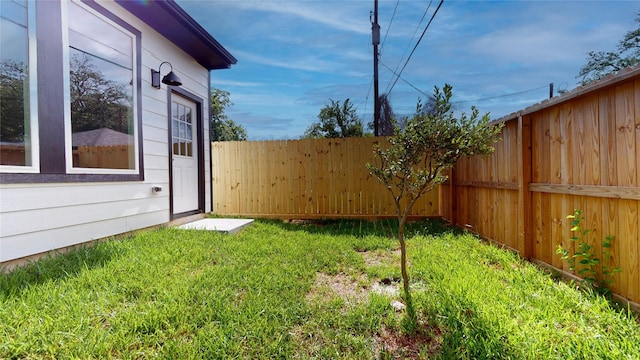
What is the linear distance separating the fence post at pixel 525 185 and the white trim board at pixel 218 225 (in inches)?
141

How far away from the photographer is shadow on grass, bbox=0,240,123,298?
6.81ft

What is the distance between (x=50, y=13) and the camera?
2.69 meters

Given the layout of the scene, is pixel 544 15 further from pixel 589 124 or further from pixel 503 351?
pixel 503 351

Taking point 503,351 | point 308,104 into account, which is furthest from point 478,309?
point 308,104

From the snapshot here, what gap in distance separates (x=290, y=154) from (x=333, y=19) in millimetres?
4512

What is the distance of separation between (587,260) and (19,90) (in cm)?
484

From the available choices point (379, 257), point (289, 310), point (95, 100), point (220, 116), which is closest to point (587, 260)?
point (379, 257)

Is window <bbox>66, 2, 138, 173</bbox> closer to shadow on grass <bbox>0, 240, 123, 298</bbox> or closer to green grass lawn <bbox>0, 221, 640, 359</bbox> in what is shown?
shadow on grass <bbox>0, 240, 123, 298</bbox>

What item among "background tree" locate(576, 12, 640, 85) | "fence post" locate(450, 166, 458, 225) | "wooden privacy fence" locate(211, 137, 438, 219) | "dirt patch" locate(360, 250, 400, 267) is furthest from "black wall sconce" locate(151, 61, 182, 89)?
"background tree" locate(576, 12, 640, 85)

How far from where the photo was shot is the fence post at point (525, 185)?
2.96 m

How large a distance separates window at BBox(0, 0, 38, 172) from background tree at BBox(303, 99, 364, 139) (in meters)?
10.5

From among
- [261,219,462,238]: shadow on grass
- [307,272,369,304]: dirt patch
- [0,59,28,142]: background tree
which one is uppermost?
[0,59,28,142]: background tree

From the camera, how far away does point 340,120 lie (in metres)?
12.7

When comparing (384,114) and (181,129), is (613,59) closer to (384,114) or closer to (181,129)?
(384,114)
